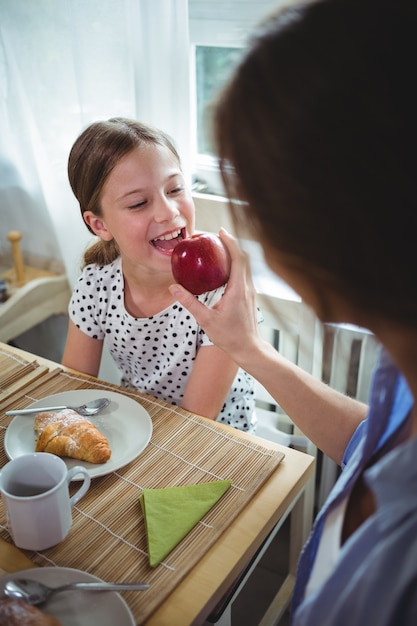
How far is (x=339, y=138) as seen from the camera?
45 cm

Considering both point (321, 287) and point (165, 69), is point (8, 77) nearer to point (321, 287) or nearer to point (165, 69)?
point (165, 69)

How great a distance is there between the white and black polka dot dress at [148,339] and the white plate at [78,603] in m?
0.62

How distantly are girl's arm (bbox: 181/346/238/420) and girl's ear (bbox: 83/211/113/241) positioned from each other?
0.36 metres

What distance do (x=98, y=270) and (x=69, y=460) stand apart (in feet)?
1.89

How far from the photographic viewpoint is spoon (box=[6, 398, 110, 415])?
1059mm

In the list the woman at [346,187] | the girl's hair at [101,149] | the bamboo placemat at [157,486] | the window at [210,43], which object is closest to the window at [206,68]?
the window at [210,43]

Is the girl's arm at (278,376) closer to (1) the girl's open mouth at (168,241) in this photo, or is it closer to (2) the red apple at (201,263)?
(2) the red apple at (201,263)

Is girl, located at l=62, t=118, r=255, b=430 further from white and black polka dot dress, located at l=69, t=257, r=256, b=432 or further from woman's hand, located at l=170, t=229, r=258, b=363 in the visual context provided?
woman's hand, located at l=170, t=229, r=258, b=363

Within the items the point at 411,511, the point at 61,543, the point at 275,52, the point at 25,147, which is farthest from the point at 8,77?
the point at 411,511

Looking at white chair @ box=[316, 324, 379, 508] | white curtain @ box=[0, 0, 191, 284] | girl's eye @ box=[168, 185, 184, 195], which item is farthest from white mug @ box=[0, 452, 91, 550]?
white curtain @ box=[0, 0, 191, 284]

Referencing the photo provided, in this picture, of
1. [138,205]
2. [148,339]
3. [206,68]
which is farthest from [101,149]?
[206,68]

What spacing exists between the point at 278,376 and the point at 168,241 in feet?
1.46

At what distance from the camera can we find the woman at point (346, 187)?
44 centimetres

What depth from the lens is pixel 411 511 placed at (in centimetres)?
54
